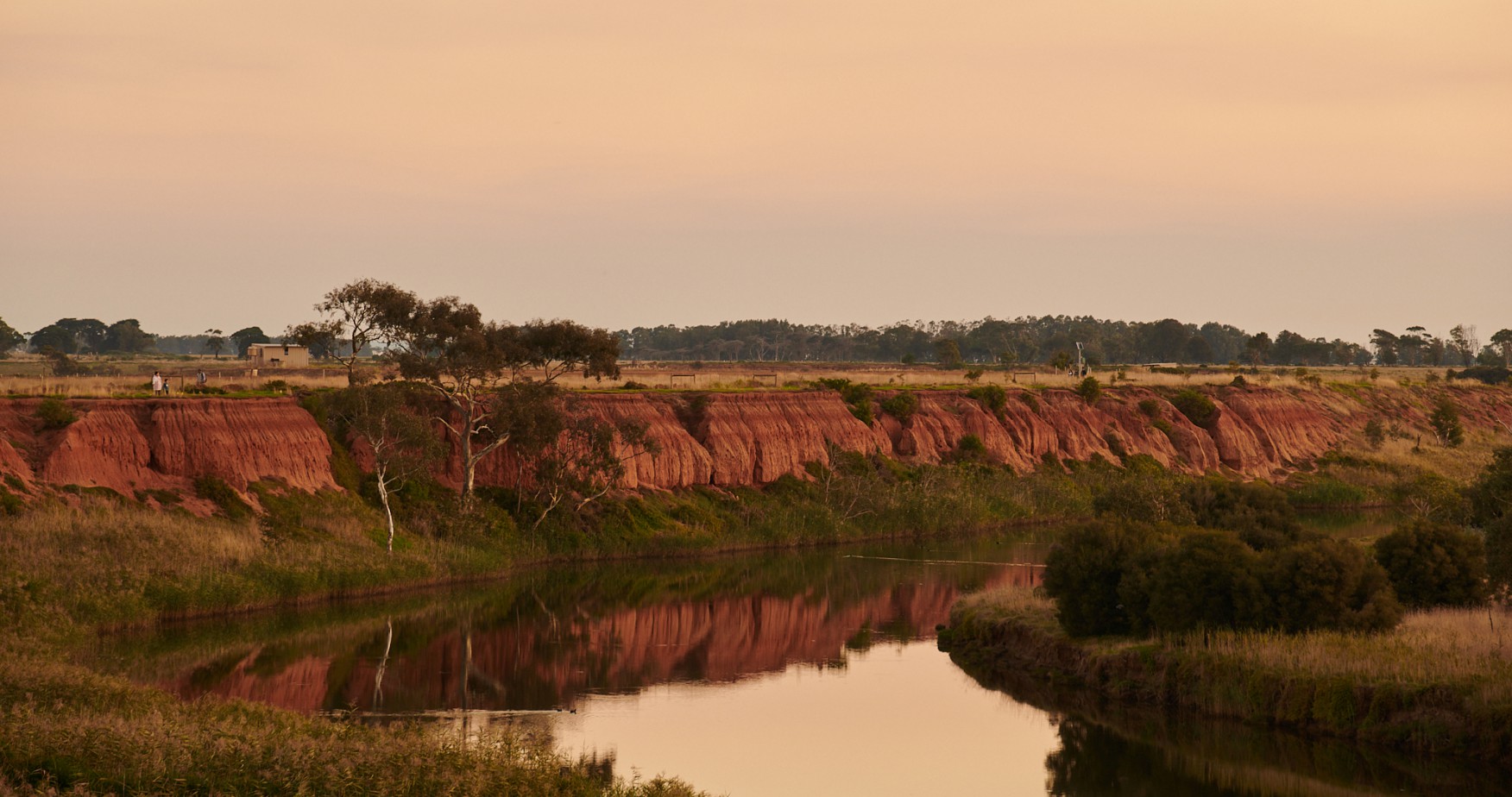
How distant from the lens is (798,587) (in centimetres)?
5278

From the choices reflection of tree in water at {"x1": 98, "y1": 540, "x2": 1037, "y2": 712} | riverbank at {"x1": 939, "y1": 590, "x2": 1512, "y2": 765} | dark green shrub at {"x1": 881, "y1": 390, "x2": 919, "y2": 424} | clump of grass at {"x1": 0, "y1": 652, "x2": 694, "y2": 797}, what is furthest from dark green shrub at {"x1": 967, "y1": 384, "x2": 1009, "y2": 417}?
clump of grass at {"x1": 0, "y1": 652, "x2": 694, "y2": 797}

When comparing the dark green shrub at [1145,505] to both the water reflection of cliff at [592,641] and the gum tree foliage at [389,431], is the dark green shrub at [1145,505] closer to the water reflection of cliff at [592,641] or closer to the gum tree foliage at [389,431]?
the water reflection of cliff at [592,641]

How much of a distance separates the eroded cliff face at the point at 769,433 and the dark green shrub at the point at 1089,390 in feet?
1.96

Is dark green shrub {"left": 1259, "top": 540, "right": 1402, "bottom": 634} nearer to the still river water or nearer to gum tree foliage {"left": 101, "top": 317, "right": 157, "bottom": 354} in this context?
the still river water

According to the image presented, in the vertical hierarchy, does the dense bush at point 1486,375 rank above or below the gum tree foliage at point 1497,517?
above

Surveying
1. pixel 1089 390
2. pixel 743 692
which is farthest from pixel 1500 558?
pixel 1089 390

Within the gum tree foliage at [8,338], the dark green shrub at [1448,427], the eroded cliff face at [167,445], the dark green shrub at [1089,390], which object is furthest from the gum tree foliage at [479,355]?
the gum tree foliage at [8,338]

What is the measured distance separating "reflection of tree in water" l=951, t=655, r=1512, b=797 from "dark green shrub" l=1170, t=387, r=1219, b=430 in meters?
66.8

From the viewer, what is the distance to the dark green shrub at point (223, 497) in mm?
48531

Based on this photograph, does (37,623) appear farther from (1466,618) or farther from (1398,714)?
(1466,618)

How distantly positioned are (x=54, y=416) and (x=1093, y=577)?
106ft

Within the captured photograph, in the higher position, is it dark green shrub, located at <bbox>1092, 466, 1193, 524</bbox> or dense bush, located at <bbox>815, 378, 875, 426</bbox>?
dense bush, located at <bbox>815, 378, 875, 426</bbox>

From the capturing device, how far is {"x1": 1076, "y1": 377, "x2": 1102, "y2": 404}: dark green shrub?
9293 centimetres

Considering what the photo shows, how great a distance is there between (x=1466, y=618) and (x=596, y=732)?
63.9 ft
